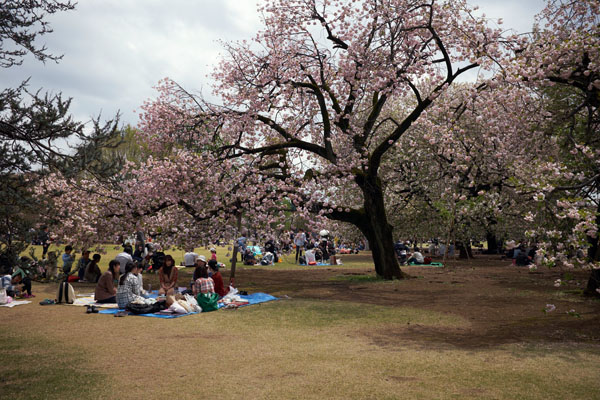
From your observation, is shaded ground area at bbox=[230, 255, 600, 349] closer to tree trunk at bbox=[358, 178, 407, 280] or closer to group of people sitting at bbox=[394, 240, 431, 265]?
tree trunk at bbox=[358, 178, 407, 280]

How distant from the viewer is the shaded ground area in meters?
9.29

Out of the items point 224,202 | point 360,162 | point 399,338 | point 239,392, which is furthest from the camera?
point 360,162

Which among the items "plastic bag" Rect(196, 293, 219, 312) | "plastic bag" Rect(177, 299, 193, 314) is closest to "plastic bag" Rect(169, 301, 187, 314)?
"plastic bag" Rect(177, 299, 193, 314)

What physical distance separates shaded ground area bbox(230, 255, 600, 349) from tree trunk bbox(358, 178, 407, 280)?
2.50 ft

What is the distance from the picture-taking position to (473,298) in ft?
47.7

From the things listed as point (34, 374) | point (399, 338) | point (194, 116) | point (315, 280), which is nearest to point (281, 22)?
point (194, 116)

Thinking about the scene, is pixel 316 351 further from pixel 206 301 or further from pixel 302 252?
pixel 302 252

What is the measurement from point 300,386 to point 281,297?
8.60 m

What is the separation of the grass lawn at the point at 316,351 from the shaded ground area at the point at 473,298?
6cm

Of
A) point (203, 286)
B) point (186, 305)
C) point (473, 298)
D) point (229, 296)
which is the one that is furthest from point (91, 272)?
point (473, 298)

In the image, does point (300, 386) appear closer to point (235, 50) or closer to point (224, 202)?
point (224, 202)

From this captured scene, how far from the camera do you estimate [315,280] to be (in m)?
20.2

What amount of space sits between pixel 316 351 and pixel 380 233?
11816 millimetres

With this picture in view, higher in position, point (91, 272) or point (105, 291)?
point (91, 272)
